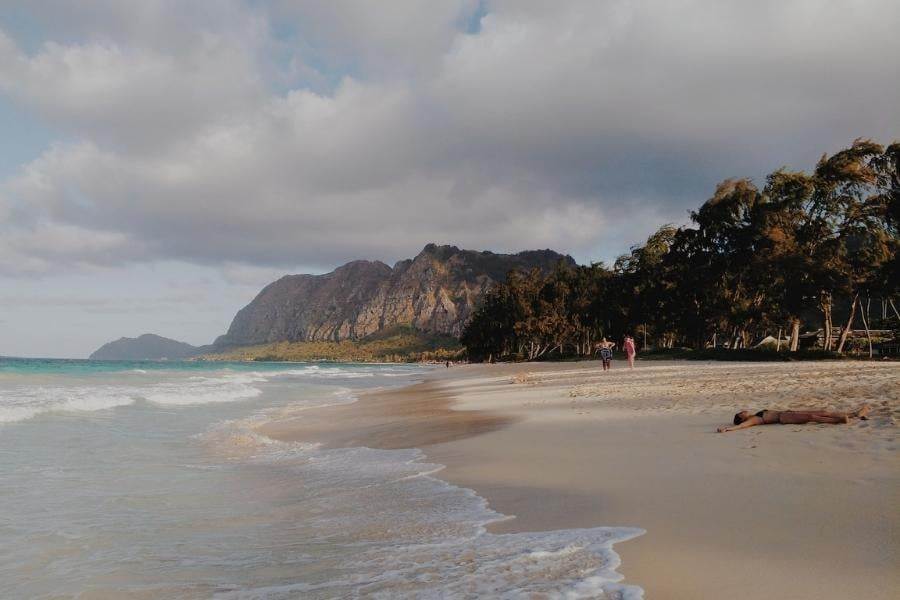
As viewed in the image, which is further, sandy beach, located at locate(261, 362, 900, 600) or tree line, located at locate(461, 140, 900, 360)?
tree line, located at locate(461, 140, 900, 360)

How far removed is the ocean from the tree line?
34590mm

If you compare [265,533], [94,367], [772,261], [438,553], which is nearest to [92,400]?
[265,533]

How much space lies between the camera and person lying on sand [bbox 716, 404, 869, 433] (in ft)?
28.0

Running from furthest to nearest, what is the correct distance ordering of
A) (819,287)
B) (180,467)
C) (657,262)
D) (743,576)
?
(657,262), (819,287), (180,467), (743,576)

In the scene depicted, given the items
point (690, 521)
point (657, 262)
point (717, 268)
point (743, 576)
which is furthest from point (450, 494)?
point (657, 262)

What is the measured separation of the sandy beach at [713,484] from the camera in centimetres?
388

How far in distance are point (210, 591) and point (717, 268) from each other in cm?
4939

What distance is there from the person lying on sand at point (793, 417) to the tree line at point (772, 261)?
3113cm

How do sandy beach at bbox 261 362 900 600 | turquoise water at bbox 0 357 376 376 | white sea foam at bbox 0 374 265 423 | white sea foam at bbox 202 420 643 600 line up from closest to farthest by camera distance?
1. sandy beach at bbox 261 362 900 600
2. white sea foam at bbox 202 420 643 600
3. white sea foam at bbox 0 374 265 423
4. turquoise water at bbox 0 357 376 376

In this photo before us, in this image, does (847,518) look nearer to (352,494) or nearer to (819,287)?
(352,494)

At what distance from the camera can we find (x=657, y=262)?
62.8 metres

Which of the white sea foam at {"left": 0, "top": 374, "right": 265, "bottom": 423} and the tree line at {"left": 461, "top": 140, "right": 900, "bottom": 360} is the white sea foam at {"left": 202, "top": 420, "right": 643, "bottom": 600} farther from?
the tree line at {"left": 461, "top": 140, "right": 900, "bottom": 360}

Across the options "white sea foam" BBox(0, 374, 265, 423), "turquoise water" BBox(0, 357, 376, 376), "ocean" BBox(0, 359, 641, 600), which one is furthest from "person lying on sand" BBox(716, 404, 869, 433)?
"turquoise water" BBox(0, 357, 376, 376)

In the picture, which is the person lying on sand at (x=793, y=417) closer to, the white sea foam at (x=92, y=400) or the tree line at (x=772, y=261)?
the white sea foam at (x=92, y=400)
